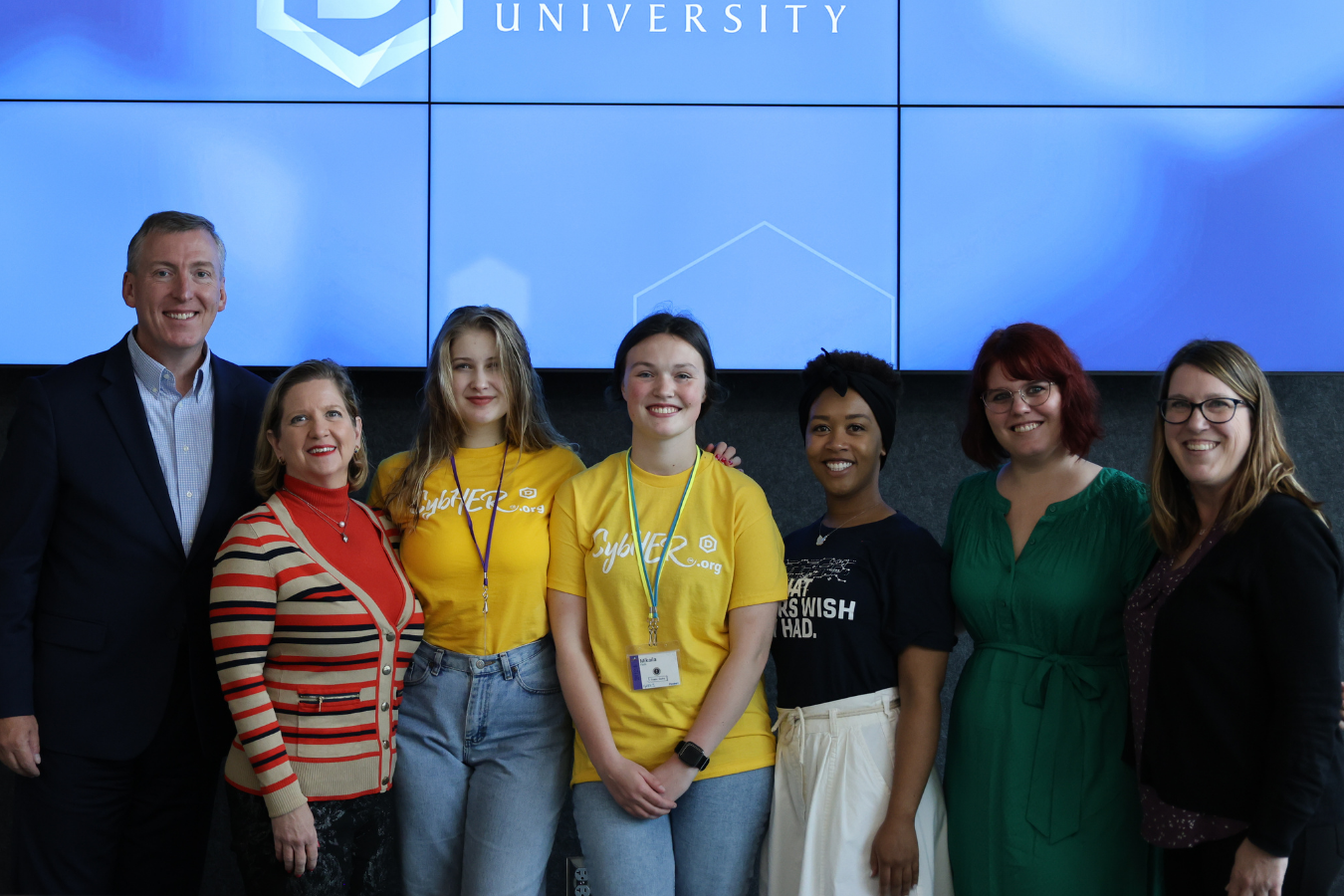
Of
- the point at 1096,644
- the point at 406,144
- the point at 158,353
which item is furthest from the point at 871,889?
the point at 406,144

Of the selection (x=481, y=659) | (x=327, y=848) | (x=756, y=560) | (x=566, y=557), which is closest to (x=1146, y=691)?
(x=756, y=560)

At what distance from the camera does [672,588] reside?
5.75 feet

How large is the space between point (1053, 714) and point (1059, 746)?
6 centimetres

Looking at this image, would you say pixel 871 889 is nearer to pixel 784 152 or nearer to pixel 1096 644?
pixel 1096 644

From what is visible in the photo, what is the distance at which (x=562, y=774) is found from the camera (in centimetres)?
189

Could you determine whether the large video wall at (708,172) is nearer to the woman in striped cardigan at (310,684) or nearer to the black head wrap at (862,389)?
the black head wrap at (862,389)

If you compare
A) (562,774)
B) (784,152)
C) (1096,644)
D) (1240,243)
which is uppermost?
(784,152)

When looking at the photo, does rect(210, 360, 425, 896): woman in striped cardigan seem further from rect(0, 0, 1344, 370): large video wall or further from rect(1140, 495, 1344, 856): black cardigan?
rect(1140, 495, 1344, 856): black cardigan

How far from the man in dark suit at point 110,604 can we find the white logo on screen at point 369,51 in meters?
1.01

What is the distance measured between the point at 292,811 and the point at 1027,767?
1338 mm

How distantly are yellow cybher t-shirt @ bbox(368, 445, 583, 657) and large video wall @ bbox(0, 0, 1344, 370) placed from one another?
95 centimetres

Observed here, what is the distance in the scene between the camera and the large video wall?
2.73 m

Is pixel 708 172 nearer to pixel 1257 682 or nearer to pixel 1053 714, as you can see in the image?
pixel 1053 714

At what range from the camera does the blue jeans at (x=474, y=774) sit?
5.89 ft
